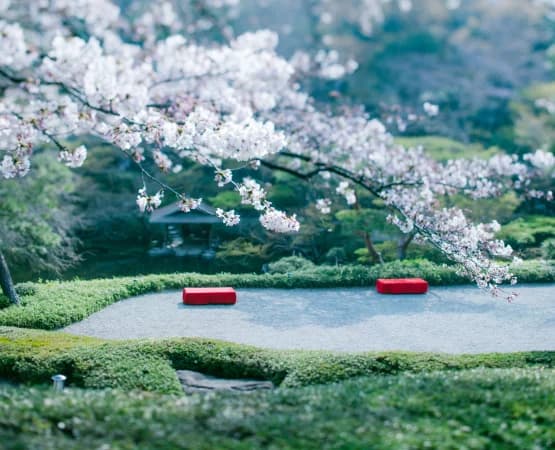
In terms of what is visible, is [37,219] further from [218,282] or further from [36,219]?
[218,282]

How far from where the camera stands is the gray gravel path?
27.9 ft

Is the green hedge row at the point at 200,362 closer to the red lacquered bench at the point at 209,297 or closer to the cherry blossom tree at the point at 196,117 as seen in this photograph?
the cherry blossom tree at the point at 196,117

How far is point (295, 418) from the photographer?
14.9 feet

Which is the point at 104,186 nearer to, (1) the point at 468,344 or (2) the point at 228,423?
Answer: (1) the point at 468,344

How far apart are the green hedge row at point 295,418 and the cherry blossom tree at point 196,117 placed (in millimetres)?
2517

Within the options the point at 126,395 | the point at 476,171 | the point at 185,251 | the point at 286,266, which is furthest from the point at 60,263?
the point at 126,395

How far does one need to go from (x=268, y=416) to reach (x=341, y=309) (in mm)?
5709

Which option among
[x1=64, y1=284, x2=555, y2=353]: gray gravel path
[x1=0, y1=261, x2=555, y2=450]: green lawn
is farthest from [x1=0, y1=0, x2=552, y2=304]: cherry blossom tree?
[x1=0, y1=261, x2=555, y2=450]: green lawn

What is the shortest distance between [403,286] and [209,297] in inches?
126

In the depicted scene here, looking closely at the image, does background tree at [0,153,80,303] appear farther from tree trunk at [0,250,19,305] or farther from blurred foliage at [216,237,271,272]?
tree trunk at [0,250,19,305]

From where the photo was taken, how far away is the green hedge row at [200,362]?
6.61 meters

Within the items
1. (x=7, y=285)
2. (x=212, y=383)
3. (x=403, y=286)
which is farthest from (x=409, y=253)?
(x=212, y=383)

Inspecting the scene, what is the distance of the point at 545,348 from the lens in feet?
27.1

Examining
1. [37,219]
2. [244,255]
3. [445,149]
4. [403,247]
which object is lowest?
[244,255]
